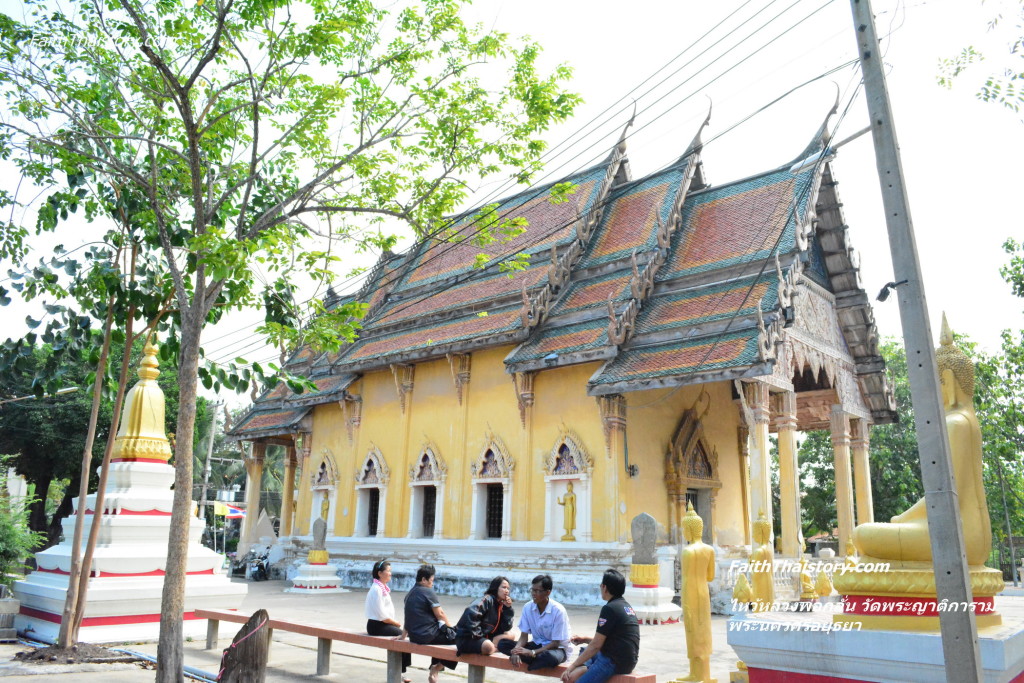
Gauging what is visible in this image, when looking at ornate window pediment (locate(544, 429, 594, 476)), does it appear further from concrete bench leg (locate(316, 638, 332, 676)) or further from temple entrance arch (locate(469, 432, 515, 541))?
concrete bench leg (locate(316, 638, 332, 676))

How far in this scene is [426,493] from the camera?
18.3 m

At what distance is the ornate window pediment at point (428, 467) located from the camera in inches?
683

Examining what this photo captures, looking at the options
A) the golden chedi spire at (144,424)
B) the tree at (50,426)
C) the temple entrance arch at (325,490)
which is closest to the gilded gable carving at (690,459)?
the temple entrance arch at (325,490)

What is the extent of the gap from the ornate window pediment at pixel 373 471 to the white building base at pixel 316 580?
2348 mm

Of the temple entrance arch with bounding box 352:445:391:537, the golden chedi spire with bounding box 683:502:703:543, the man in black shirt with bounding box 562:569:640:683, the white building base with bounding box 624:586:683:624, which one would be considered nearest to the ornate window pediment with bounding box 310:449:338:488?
the temple entrance arch with bounding box 352:445:391:537

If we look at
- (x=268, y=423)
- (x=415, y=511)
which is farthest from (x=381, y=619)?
(x=268, y=423)

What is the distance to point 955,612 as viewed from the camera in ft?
12.1

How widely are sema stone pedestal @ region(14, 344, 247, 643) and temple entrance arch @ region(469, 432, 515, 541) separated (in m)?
6.53

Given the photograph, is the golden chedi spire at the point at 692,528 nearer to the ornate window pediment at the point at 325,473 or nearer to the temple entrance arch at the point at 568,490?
the temple entrance arch at the point at 568,490

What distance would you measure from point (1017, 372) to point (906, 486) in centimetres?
697

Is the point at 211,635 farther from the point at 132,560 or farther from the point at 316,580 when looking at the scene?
the point at 316,580

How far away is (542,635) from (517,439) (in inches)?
394

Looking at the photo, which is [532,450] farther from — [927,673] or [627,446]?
[927,673]

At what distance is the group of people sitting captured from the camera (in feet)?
17.1
